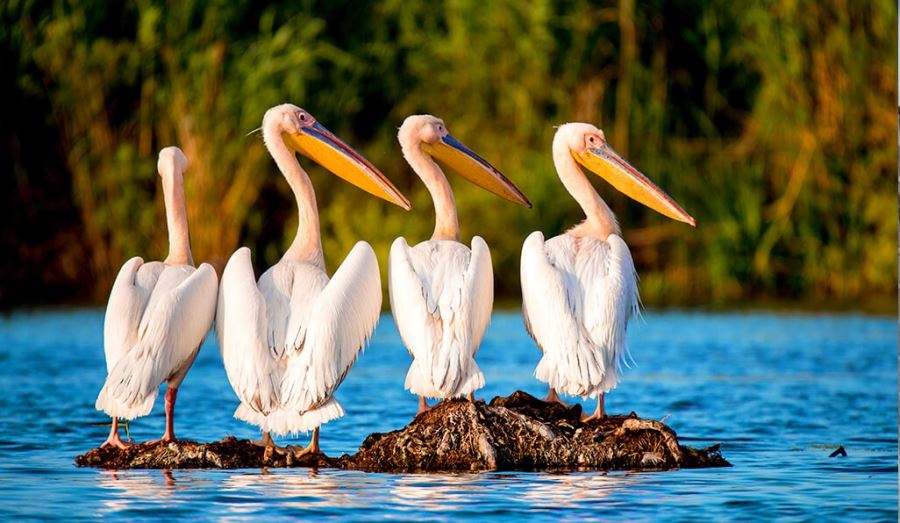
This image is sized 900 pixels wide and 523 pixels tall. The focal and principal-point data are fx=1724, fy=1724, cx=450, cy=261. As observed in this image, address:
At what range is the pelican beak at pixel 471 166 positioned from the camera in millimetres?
8742

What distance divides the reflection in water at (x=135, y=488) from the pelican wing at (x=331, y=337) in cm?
65

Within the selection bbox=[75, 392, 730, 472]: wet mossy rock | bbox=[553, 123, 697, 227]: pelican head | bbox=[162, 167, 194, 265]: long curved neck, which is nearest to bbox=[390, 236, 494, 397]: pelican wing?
bbox=[75, 392, 730, 472]: wet mossy rock

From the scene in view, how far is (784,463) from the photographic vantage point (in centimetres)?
834

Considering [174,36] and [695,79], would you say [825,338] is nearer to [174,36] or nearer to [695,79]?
[695,79]

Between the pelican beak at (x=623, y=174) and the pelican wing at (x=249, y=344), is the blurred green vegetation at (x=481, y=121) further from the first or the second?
the pelican wing at (x=249, y=344)

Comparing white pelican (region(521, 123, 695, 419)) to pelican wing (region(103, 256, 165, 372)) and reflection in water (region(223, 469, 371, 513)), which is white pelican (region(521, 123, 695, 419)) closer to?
reflection in water (region(223, 469, 371, 513))

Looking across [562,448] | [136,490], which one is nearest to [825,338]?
[562,448]

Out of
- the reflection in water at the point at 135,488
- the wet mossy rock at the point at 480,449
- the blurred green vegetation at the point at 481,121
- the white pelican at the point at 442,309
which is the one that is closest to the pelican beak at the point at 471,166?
the white pelican at the point at 442,309

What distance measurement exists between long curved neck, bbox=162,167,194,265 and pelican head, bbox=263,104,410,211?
517 mm

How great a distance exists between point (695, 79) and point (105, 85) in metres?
6.07

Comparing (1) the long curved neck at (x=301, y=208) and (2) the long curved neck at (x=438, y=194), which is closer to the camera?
(1) the long curved neck at (x=301, y=208)

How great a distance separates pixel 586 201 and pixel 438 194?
74 centimetres

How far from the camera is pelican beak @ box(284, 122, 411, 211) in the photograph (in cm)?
864

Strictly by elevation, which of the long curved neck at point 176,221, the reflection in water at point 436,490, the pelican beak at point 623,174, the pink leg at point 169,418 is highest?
the pelican beak at point 623,174
